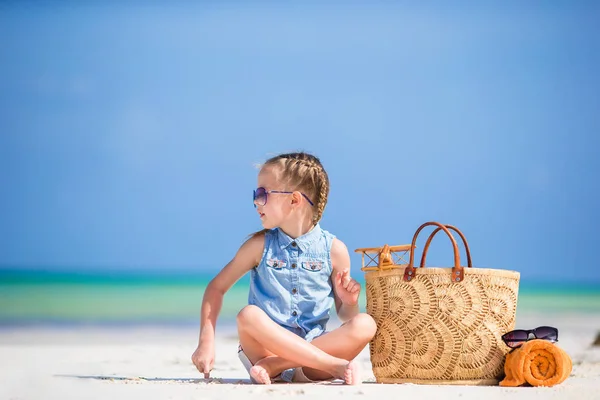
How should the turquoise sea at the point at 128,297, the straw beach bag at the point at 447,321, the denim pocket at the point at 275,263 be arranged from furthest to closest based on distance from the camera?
the turquoise sea at the point at 128,297 < the denim pocket at the point at 275,263 < the straw beach bag at the point at 447,321

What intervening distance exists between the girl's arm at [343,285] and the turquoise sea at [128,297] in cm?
763

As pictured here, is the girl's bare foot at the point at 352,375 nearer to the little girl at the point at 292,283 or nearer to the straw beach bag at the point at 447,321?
the little girl at the point at 292,283

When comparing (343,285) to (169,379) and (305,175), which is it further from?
(169,379)

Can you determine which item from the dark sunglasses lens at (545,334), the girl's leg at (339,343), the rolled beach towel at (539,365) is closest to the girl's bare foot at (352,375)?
the girl's leg at (339,343)

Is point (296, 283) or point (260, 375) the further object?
point (296, 283)

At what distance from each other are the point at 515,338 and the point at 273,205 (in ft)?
4.22

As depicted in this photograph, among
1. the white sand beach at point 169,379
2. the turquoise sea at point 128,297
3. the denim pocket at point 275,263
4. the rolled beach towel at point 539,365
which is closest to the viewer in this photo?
the white sand beach at point 169,379

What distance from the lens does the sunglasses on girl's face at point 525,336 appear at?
3.80 metres

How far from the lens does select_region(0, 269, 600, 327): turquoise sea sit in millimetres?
12617

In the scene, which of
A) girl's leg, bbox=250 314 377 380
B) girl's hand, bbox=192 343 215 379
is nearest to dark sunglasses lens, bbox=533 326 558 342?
girl's leg, bbox=250 314 377 380

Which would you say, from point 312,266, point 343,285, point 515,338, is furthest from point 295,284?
point 515,338

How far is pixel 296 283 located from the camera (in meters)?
4.10

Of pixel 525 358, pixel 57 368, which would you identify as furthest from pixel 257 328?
pixel 57 368

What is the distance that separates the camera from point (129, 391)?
3.52m
